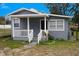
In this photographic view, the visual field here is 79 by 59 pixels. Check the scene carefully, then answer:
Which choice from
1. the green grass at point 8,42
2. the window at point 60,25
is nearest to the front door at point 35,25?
the green grass at point 8,42

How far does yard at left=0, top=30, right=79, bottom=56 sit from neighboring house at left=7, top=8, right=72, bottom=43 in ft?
1.77

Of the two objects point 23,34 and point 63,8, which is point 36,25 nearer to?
point 23,34

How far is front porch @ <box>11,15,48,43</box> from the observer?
22125 millimetres

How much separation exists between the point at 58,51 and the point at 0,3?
3.43 m

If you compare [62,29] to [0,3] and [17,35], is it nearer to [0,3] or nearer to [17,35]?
[17,35]

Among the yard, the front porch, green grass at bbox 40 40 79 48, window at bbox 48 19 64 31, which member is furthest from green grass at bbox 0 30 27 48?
window at bbox 48 19 64 31

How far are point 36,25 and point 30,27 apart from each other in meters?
0.32

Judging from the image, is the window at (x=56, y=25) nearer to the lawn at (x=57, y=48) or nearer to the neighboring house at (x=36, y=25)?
the neighboring house at (x=36, y=25)

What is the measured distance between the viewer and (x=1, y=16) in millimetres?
21031

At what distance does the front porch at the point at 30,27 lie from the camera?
22.1 meters

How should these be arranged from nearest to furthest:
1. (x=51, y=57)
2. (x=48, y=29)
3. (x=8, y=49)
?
(x=51, y=57) → (x=8, y=49) → (x=48, y=29)

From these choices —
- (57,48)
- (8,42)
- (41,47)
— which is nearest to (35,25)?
(41,47)

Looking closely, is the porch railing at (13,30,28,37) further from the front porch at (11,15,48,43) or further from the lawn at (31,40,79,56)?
the lawn at (31,40,79,56)

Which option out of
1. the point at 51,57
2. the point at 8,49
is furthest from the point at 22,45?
the point at 51,57
